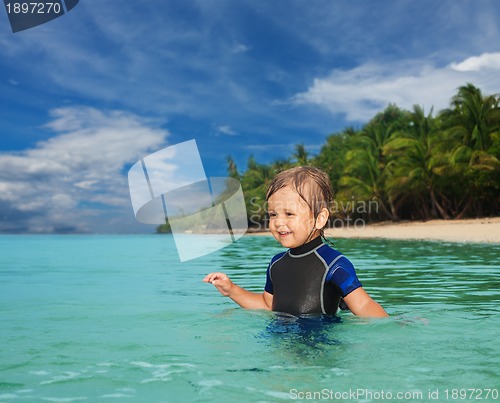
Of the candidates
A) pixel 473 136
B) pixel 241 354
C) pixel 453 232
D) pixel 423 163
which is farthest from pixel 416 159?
pixel 241 354

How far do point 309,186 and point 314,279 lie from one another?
61 cm

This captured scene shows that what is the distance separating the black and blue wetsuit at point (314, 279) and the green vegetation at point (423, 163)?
99.1ft

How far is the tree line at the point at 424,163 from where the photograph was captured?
32656mm

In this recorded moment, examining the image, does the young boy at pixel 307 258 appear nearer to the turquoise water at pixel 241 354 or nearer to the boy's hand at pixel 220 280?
the boy's hand at pixel 220 280

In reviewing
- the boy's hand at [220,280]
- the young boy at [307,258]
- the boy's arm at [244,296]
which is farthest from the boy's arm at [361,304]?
the boy's hand at [220,280]

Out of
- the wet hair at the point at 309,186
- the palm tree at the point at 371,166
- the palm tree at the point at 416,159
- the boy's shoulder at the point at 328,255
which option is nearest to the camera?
the wet hair at the point at 309,186

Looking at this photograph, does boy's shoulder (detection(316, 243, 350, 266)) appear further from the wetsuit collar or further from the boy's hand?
the boy's hand

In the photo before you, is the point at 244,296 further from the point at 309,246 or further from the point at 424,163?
the point at 424,163

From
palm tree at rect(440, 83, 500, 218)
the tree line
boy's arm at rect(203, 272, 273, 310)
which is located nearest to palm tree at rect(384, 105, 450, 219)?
the tree line

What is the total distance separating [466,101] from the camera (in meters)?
32.8

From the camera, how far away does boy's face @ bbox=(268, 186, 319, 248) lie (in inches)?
127

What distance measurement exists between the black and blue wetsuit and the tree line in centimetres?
3015

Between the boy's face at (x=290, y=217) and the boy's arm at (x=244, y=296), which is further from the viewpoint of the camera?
the boy's arm at (x=244, y=296)

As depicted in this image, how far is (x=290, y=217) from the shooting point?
129 inches
